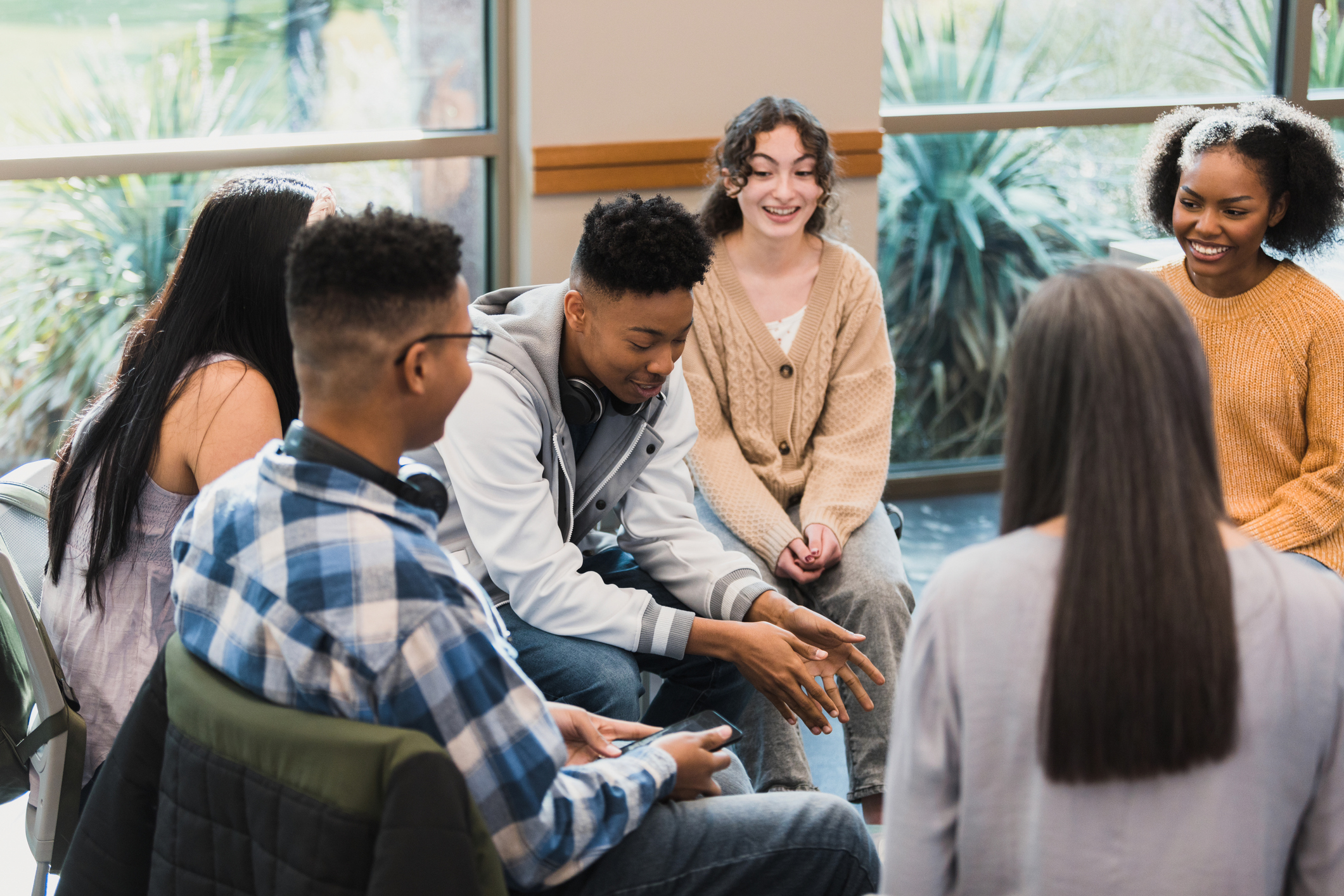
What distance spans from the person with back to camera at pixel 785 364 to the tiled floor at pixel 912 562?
0.35 m

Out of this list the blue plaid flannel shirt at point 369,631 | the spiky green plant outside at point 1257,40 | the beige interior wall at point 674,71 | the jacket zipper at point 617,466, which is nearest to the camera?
the blue plaid flannel shirt at point 369,631

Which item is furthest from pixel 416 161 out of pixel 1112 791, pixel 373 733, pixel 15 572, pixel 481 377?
pixel 1112 791

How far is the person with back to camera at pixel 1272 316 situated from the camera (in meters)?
2.17

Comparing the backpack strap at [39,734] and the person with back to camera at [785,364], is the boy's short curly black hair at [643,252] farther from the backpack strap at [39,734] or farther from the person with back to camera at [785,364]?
the backpack strap at [39,734]

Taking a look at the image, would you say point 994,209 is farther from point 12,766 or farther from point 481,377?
point 12,766

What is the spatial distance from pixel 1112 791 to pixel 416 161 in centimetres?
269

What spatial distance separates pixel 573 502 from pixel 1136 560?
3.87 feet

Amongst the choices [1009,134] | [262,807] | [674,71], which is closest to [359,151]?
[674,71]

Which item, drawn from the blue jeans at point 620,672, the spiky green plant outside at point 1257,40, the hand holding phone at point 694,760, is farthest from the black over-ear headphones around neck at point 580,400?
the spiky green plant outside at point 1257,40

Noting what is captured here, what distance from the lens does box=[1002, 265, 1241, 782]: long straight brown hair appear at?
990 mm

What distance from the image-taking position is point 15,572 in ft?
5.06

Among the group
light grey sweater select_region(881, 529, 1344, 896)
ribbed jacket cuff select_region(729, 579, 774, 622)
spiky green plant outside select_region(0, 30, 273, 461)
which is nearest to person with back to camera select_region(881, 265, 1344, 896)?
light grey sweater select_region(881, 529, 1344, 896)

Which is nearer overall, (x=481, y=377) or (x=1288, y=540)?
(x=481, y=377)

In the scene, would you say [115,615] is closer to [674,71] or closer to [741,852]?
[741,852]
